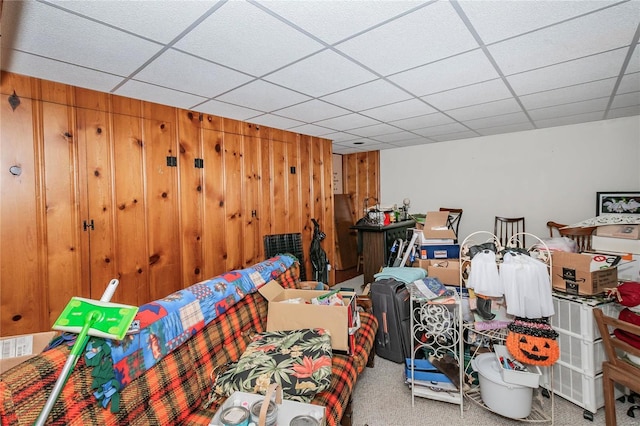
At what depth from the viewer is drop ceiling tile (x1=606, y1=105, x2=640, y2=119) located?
3221 mm

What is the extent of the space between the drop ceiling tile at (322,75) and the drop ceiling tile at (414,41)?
0.37ft

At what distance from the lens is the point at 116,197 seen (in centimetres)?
252

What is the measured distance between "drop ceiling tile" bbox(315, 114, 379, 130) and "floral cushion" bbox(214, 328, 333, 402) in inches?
94.7

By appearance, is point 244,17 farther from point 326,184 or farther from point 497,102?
point 326,184

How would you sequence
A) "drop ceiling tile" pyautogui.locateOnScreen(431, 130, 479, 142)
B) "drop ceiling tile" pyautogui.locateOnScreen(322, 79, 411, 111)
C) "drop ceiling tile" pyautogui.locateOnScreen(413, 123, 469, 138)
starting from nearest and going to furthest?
"drop ceiling tile" pyautogui.locateOnScreen(322, 79, 411, 111)
"drop ceiling tile" pyautogui.locateOnScreen(413, 123, 469, 138)
"drop ceiling tile" pyautogui.locateOnScreen(431, 130, 479, 142)

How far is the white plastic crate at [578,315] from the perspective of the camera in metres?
1.92

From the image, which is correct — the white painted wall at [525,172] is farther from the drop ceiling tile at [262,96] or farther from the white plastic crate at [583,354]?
the drop ceiling tile at [262,96]

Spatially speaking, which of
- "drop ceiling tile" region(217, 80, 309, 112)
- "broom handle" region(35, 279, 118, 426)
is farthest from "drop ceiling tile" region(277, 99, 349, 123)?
"broom handle" region(35, 279, 118, 426)

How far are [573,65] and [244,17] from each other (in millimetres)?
2255

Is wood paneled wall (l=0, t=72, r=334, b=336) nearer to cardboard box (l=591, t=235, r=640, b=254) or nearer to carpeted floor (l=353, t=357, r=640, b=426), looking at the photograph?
carpeted floor (l=353, t=357, r=640, b=426)

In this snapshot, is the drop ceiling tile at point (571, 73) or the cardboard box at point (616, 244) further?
the cardboard box at point (616, 244)

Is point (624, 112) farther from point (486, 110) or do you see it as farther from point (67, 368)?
point (67, 368)

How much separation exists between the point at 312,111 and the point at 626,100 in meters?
3.15

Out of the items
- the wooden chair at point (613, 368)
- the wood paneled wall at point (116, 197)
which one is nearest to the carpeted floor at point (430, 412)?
the wooden chair at point (613, 368)
